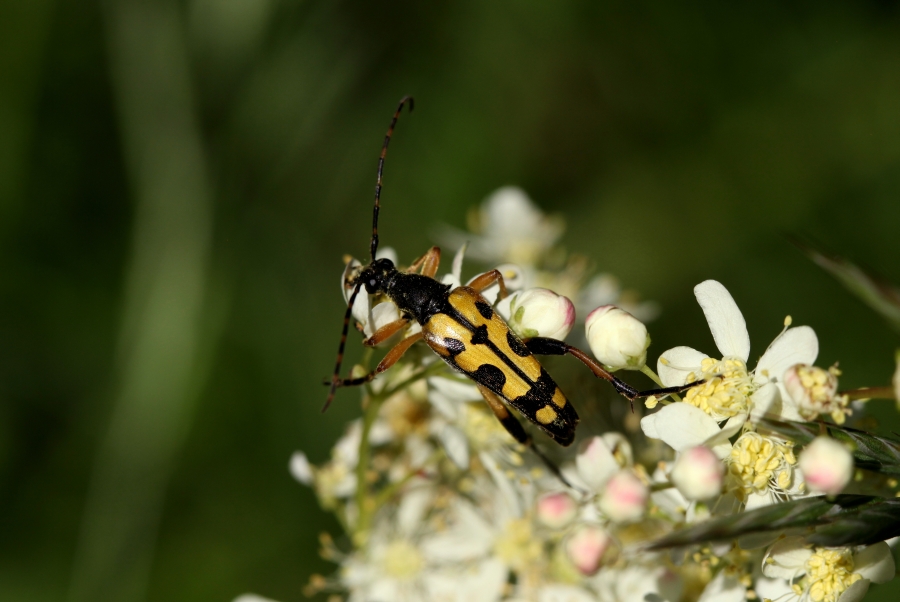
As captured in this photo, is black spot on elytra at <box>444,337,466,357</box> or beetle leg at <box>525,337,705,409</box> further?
black spot on elytra at <box>444,337,466,357</box>

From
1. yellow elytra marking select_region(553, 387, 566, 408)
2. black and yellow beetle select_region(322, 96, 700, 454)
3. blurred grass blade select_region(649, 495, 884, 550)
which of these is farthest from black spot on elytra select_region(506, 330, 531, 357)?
blurred grass blade select_region(649, 495, 884, 550)

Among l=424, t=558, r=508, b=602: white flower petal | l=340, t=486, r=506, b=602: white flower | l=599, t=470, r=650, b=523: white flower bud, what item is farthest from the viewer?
l=340, t=486, r=506, b=602: white flower

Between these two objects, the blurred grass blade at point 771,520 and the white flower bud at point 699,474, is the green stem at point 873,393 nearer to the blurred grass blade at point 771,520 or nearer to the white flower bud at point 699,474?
the blurred grass blade at point 771,520

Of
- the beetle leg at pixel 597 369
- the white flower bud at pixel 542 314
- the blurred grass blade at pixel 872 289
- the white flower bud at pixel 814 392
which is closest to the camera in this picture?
the blurred grass blade at pixel 872 289

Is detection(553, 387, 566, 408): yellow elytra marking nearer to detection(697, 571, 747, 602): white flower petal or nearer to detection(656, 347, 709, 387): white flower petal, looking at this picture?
detection(656, 347, 709, 387): white flower petal

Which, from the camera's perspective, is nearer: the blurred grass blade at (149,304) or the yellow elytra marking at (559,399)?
the yellow elytra marking at (559,399)

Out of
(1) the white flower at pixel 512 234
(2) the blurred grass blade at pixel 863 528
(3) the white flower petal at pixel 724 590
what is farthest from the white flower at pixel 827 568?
(1) the white flower at pixel 512 234
